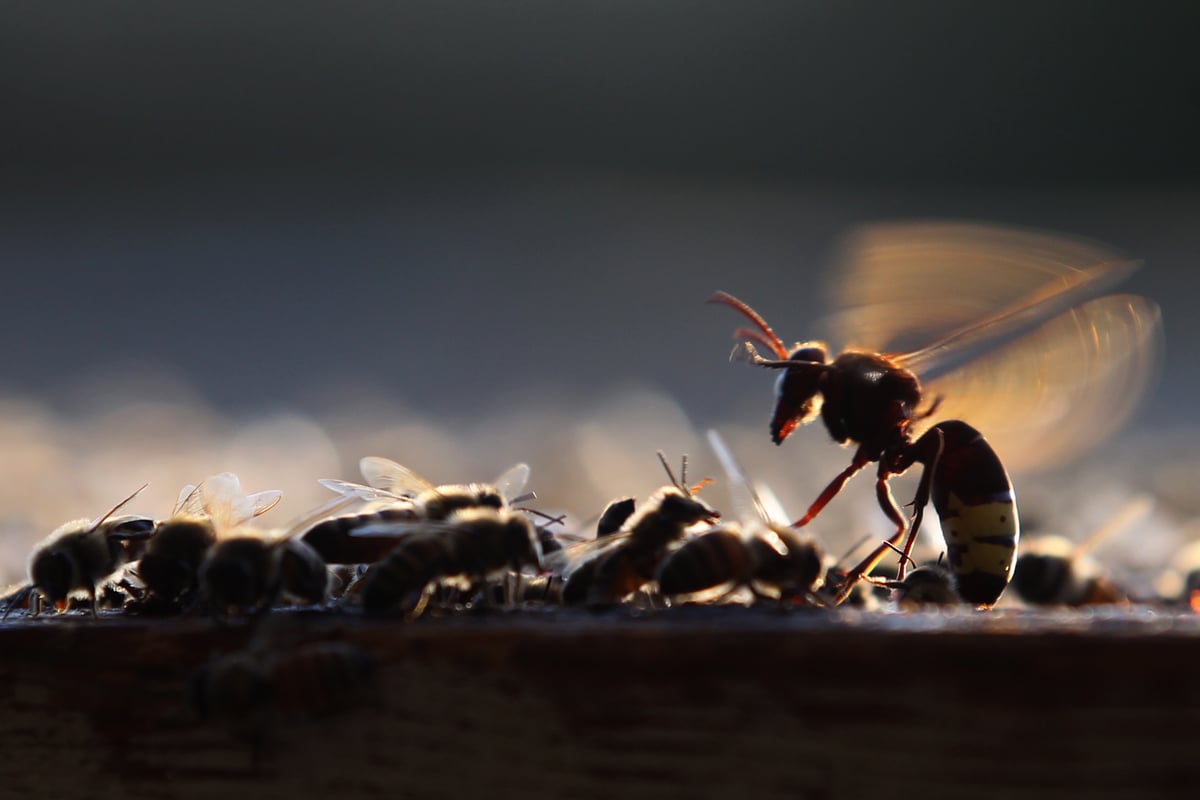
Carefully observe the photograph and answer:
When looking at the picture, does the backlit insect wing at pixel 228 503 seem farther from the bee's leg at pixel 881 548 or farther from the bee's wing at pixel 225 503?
the bee's leg at pixel 881 548

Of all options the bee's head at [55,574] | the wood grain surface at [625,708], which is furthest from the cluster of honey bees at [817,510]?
the wood grain surface at [625,708]

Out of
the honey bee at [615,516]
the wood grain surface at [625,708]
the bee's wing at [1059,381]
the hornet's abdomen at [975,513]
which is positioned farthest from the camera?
the bee's wing at [1059,381]

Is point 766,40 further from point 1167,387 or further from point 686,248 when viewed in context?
point 1167,387

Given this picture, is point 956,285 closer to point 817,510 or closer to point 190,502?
point 817,510

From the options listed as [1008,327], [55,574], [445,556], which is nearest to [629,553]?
[445,556]

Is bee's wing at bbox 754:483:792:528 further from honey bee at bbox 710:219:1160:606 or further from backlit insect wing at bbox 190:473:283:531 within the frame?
backlit insect wing at bbox 190:473:283:531

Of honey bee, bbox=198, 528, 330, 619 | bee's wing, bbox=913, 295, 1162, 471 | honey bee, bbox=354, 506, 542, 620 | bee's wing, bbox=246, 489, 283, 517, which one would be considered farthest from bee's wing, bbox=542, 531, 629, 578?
bee's wing, bbox=913, 295, 1162, 471

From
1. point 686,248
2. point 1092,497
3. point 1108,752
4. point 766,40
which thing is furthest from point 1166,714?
point 766,40
